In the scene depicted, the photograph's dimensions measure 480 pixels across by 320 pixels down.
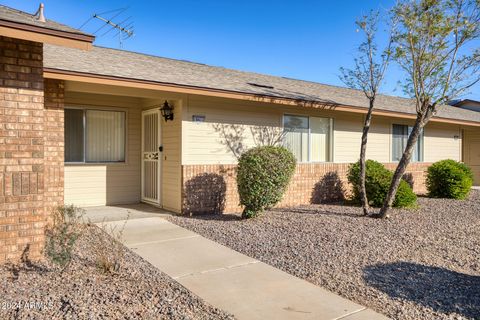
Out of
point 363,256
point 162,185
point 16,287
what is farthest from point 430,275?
point 162,185

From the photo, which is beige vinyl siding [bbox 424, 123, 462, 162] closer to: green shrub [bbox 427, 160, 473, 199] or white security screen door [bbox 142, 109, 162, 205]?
green shrub [bbox 427, 160, 473, 199]

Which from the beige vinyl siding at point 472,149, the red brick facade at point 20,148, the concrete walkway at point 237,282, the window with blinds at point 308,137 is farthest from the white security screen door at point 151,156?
the beige vinyl siding at point 472,149

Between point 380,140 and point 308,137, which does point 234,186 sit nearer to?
point 308,137

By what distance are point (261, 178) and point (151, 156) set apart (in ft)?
9.84

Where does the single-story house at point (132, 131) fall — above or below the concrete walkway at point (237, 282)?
above

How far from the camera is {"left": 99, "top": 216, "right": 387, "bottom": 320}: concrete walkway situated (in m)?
3.40

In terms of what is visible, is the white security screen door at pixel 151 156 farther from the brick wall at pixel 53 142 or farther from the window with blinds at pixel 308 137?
A: the window with blinds at pixel 308 137

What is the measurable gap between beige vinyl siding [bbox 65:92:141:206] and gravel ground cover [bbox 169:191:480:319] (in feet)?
6.83

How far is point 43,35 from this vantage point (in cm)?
401

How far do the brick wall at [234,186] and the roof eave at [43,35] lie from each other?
376 cm

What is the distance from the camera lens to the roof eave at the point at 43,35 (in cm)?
381

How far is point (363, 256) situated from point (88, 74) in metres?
5.33

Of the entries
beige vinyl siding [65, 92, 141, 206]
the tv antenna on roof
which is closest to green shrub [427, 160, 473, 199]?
beige vinyl siding [65, 92, 141, 206]

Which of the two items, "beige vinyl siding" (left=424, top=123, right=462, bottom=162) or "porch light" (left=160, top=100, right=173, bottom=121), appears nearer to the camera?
"porch light" (left=160, top=100, right=173, bottom=121)
